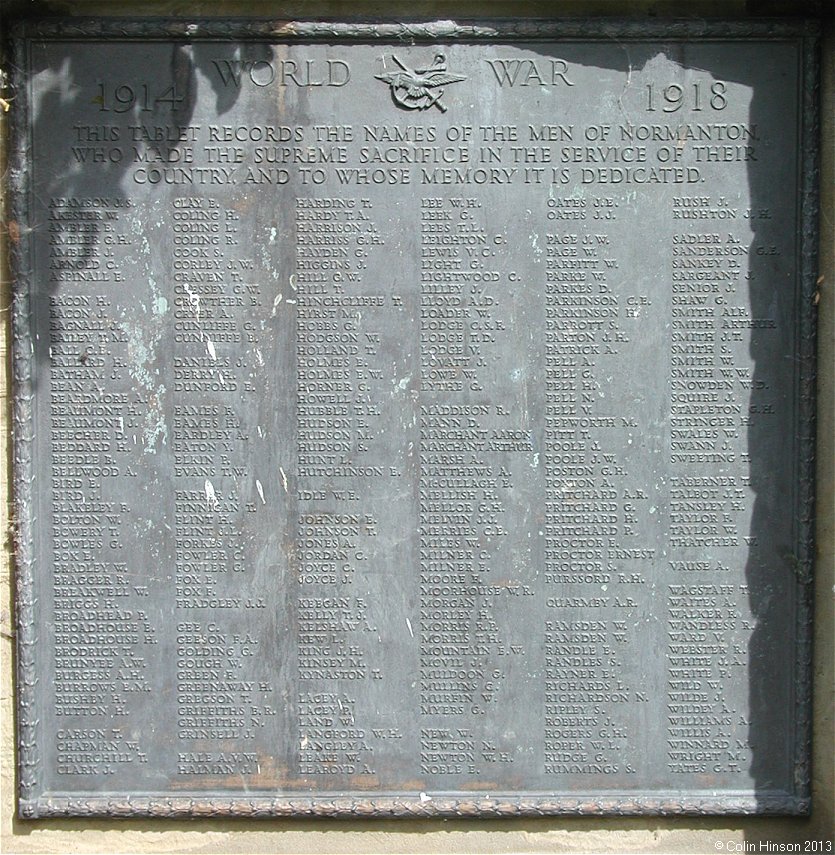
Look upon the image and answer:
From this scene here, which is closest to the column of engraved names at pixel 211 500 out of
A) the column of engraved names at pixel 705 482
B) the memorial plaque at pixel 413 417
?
the memorial plaque at pixel 413 417

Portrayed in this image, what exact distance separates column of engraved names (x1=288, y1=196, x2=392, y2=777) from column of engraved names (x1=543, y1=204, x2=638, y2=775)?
0.86m

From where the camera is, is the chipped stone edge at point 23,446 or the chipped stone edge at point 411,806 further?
the chipped stone edge at point 411,806

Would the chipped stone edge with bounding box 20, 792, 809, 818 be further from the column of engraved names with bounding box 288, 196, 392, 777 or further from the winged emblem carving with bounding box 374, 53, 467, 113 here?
the winged emblem carving with bounding box 374, 53, 467, 113

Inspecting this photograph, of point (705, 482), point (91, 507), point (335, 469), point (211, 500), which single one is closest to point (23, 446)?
point (91, 507)

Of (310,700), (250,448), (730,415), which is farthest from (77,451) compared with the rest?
(730,415)

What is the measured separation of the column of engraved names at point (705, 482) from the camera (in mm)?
4344

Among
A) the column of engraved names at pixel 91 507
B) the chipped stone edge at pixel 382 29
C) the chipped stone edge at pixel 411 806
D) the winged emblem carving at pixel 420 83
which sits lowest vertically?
the chipped stone edge at pixel 411 806

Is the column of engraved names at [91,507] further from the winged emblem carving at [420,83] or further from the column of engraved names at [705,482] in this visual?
the column of engraved names at [705,482]

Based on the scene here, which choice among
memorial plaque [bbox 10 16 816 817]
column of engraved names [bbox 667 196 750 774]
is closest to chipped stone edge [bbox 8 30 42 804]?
memorial plaque [bbox 10 16 816 817]

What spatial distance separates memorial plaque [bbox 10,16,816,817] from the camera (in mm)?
4332

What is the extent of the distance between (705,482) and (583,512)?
611 mm

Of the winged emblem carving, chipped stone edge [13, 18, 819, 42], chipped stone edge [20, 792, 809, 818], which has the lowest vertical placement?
chipped stone edge [20, 792, 809, 818]

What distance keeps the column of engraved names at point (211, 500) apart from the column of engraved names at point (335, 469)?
0.27m

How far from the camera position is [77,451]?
4.39 metres
